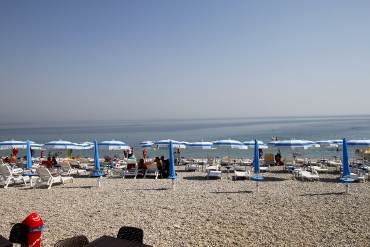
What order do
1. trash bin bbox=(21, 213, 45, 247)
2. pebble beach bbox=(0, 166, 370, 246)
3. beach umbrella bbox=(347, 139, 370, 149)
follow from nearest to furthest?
trash bin bbox=(21, 213, 45, 247) → pebble beach bbox=(0, 166, 370, 246) → beach umbrella bbox=(347, 139, 370, 149)

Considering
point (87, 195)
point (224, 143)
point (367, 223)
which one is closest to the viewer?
point (367, 223)

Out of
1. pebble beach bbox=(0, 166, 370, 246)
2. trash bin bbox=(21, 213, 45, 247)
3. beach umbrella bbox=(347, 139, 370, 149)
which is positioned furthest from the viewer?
beach umbrella bbox=(347, 139, 370, 149)

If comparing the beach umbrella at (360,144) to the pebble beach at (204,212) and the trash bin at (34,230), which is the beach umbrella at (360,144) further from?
the trash bin at (34,230)

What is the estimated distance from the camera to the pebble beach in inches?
A: 193

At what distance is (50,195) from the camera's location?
838 centimetres

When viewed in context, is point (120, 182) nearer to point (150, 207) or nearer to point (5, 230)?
point (150, 207)

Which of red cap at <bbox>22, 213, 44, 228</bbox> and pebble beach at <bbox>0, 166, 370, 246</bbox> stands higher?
red cap at <bbox>22, 213, 44, 228</bbox>

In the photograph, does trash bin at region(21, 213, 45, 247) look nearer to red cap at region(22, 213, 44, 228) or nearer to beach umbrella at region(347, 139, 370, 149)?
red cap at region(22, 213, 44, 228)

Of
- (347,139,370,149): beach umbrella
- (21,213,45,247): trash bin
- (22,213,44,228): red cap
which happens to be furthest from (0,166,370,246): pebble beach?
(347,139,370,149): beach umbrella

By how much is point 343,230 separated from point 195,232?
2.98 metres

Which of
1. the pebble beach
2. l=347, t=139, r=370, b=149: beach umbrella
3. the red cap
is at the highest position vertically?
the red cap

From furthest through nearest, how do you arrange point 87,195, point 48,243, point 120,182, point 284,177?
point 284,177, point 120,182, point 87,195, point 48,243

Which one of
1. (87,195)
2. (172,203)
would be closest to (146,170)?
(87,195)

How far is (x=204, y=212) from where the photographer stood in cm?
635
